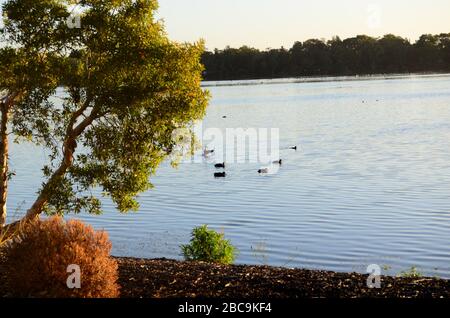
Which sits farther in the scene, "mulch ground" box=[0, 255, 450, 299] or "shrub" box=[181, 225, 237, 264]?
"shrub" box=[181, 225, 237, 264]

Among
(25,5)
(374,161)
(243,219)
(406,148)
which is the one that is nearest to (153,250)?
(243,219)

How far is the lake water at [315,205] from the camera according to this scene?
25.4 meters

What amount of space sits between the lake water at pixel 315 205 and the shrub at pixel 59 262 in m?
10.3

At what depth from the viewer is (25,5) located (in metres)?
17.5

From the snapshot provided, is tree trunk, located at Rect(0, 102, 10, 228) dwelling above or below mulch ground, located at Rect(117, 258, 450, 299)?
above

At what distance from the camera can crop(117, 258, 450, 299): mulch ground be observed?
41.5 feet

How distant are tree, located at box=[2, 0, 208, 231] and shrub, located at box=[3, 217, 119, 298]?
5.69 metres

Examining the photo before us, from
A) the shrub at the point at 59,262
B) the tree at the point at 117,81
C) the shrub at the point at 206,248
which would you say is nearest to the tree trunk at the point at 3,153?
the tree at the point at 117,81

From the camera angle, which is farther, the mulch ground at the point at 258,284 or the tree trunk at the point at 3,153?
the tree trunk at the point at 3,153

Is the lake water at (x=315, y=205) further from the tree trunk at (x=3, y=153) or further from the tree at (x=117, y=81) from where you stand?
the tree at (x=117, y=81)

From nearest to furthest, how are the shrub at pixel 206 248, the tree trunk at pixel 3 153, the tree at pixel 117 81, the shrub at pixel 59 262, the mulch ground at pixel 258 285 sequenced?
the shrub at pixel 59 262
the mulch ground at pixel 258 285
the tree at pixel 117 81
the tree trunk at pixel 3 153
the shrub at pixel 206 248

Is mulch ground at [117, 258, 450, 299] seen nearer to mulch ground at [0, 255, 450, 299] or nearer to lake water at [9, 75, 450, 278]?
mulch ground at [0, 255, 450, 299]

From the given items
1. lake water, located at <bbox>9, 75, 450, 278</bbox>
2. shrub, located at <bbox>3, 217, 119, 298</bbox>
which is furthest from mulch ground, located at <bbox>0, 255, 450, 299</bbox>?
lake water, located at <bbox>9, 75, 450, 278</bbox>

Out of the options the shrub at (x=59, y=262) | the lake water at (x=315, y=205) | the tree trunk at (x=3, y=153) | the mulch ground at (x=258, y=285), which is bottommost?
the lake water at (x=315, y=205)
